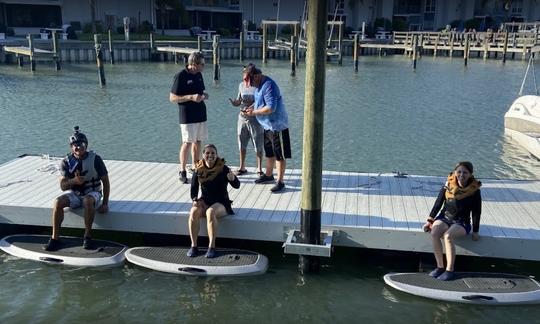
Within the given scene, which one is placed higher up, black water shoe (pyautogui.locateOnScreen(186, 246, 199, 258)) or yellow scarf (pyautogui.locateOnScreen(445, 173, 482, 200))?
yellow scarf (pyautogui.locateOnScreen(445, 173, 482, 200))

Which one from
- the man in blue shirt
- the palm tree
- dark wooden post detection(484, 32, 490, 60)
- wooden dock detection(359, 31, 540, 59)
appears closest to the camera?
the man in blue shirt

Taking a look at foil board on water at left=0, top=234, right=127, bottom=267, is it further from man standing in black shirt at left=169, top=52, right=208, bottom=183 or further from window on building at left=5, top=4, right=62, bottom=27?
window on building at left=5, top=4, right=62, bottom=27

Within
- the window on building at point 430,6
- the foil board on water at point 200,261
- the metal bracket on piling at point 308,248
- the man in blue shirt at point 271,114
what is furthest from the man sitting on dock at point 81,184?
the window on building at point 430,6

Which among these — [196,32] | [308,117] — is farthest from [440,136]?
[196,32]

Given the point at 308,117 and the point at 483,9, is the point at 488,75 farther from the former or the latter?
the point at 483,9

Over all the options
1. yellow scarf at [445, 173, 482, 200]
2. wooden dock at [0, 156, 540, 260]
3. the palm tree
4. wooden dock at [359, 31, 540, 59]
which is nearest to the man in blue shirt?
wooden dock at [0, 156, 540, 260]

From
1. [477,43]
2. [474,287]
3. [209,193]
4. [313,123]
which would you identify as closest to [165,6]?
[477,43]

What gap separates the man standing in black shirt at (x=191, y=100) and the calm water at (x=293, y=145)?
5.98 ft

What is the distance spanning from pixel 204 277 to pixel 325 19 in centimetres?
335

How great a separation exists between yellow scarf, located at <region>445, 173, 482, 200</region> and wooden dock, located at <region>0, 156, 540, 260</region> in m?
0.59

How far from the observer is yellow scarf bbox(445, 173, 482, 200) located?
5.99 meters

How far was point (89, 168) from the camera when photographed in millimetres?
6820

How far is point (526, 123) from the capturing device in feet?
47.7

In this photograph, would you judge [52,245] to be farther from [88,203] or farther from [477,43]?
[477,43]
